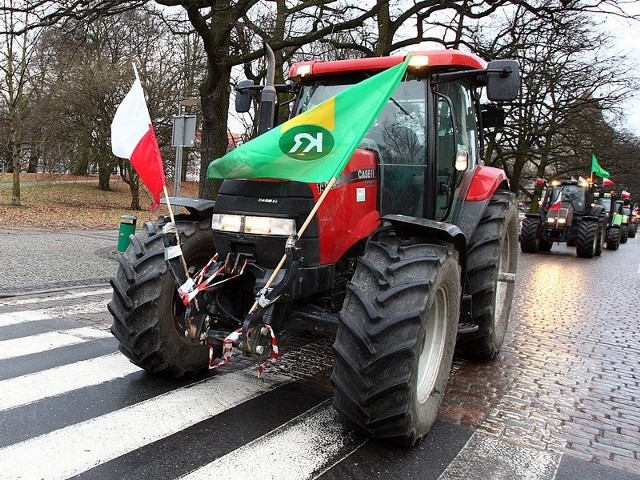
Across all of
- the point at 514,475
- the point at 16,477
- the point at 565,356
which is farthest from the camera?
the point at 565,356

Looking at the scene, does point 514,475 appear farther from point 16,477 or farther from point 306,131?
point 16,477

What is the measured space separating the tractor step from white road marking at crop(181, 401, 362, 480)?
1.38 metres

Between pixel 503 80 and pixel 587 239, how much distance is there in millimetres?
15437

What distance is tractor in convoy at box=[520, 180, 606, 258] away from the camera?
1856 centimetres

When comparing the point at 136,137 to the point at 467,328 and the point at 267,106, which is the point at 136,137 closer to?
the point at 267,106

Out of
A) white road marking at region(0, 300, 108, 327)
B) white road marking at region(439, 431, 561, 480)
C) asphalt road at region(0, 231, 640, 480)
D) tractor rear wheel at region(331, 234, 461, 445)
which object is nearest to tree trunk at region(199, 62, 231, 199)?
white road marking at region(0, 300, 108, 327)

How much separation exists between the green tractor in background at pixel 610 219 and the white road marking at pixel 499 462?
23.4m

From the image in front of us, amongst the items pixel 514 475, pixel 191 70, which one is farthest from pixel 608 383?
pixel 191 70

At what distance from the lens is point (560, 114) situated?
1048 inches

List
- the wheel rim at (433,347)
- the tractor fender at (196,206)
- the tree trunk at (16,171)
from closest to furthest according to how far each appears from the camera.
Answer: the wheel rim at (433,347)
the tractor fender at (196,206)
the tree trunk at (16,171)

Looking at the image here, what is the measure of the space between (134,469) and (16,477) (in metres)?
0.59

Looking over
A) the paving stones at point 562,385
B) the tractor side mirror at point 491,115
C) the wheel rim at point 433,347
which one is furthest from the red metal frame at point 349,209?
the tractor side mirror at point 491,115

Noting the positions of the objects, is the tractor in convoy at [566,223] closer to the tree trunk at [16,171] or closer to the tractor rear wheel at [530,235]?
the tractor rear wheel at [530,235]

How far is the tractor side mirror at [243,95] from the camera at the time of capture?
5297 mm
